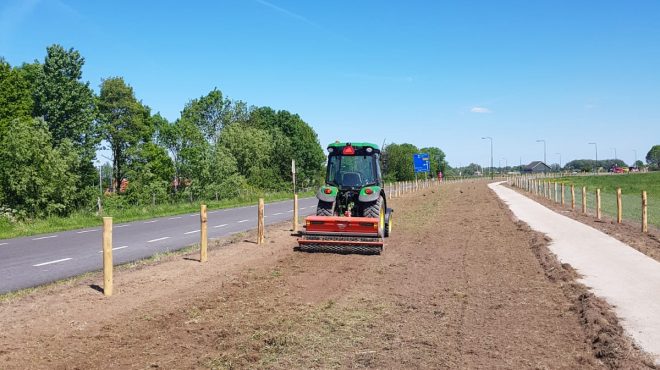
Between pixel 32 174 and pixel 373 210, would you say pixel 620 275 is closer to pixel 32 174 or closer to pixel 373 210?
pixel 373 210

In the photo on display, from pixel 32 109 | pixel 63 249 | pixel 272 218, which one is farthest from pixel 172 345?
pixel 32 109

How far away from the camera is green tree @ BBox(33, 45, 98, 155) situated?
44406 mm

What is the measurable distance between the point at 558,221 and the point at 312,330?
698 inches

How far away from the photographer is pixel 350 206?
1388 centimetres

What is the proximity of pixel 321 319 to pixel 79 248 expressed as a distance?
982 cm

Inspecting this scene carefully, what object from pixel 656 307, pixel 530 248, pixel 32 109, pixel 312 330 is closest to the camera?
pixel 312 330

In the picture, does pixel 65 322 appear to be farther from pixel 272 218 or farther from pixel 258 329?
pixel 272 218

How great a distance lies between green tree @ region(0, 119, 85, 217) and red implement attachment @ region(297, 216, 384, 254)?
816 inches

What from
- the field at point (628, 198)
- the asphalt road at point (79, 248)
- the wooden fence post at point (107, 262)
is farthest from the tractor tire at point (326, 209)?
the field at point (628, 198)

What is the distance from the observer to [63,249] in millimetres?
14000

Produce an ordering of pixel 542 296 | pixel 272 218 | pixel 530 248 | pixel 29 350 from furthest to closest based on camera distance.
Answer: pixel 272 218, pixel 530 248, pixel 542 296, pixel 29 350

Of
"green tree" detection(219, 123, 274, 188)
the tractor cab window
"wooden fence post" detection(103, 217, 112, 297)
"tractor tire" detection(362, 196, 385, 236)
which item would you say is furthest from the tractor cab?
"green tree" detection(219, 123, 274, 188)

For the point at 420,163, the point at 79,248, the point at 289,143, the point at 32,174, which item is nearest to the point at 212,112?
the point at 289,143

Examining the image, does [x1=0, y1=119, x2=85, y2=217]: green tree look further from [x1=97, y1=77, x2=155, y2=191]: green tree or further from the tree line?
[x1=97, y1=77, x2=155, y2=191]: green tree
